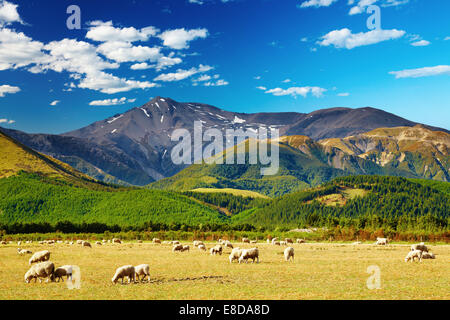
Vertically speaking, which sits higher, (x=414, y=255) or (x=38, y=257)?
(x=38, y=257)

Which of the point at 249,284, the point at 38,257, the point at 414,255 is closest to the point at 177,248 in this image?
the point at 38,257

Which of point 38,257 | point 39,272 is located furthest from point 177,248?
point 39,272

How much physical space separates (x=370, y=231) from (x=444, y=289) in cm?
10073

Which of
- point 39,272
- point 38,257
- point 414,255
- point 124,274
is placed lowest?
point 414,255

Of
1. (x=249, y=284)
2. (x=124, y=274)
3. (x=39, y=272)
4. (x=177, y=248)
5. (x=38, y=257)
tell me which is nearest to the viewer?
(x=249, y=284)

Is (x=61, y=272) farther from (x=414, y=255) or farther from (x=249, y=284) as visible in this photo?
(x=414, y=255)

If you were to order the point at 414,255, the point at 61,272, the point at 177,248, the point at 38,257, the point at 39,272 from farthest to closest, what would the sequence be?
1. the point at 177,248
2. the point at 414,255
3. the point at 38,257
4. the point at 61,272
5. the point at 39,272

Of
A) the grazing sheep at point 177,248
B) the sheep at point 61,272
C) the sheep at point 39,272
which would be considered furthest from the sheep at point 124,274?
the grazing sheep at point 177,248

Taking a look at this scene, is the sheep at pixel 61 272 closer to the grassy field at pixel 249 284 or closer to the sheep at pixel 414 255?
the grassy field at pixel 249 284

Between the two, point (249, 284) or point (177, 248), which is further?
point (177, 248)
